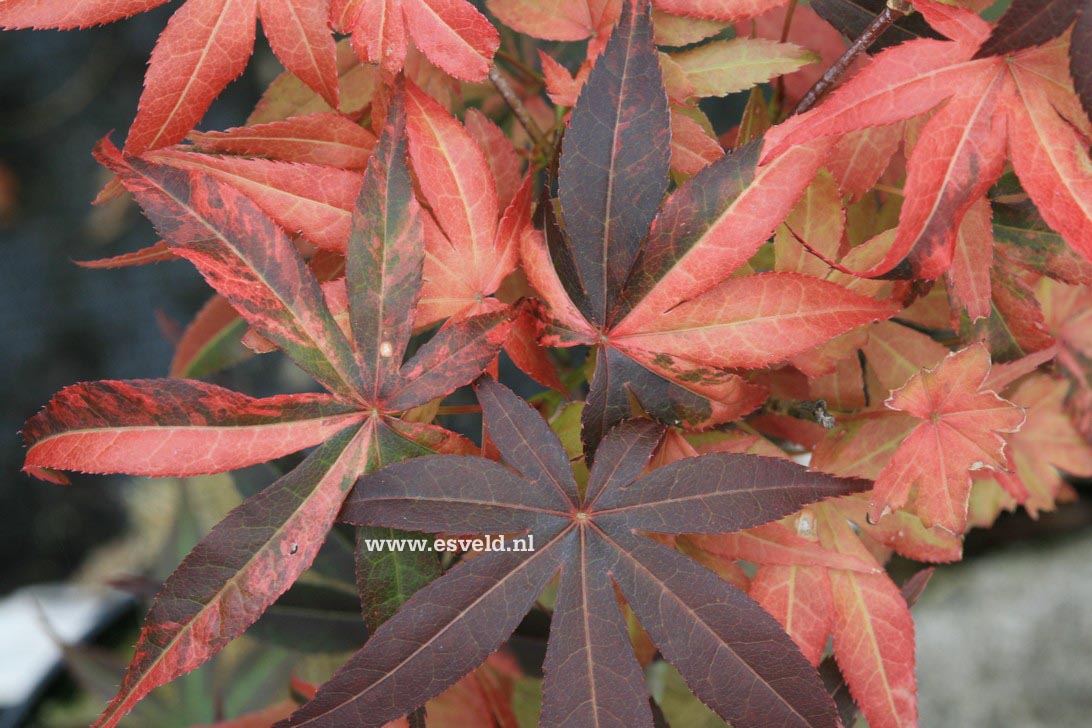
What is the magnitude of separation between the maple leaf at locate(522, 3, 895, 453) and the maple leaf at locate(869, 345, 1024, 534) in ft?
0.18

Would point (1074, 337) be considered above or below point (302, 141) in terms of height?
below

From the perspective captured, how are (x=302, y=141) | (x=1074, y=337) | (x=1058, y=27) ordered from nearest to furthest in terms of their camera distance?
(x=1058, y=27) < (x=302, y=141) < (x=1074, y=337)

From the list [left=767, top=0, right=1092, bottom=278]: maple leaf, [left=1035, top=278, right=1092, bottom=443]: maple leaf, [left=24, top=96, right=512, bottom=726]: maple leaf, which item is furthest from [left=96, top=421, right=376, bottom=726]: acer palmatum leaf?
[left=1035, top=278, right=1092, bottom=443]: maple leaf

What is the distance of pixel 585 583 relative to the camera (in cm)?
39

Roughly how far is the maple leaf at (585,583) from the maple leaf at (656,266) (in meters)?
0.03

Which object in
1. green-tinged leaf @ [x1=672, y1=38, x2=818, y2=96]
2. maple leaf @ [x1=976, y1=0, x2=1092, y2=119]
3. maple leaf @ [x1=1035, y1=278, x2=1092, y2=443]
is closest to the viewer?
maple leaf @ [x1=976, y1=0, x2=1092, y2=119]

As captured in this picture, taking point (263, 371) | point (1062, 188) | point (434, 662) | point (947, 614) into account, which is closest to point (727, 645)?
point (434, 662)

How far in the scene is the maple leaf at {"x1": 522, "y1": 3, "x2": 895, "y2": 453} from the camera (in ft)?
1.20

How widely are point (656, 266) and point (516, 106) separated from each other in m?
0.17

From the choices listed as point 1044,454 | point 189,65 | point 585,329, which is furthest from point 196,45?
point 1044,454

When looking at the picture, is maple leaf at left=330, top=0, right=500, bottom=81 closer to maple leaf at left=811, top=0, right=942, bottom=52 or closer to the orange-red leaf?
the orange-red leaf

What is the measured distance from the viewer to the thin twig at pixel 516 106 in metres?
0.45

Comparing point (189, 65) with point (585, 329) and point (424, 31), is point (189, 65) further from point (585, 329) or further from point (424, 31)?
point (585, 329)

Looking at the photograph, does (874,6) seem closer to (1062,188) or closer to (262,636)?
(1062,188)
